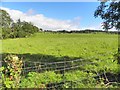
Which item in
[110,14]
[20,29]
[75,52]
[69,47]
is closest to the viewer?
[110,14]

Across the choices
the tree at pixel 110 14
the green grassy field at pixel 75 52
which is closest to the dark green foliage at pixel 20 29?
the green grassy field at pixel 75 52

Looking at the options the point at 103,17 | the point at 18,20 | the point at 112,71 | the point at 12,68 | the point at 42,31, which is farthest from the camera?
the point at 42,31

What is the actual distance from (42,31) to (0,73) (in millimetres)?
40054

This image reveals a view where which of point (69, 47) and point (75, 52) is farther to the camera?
point (69, 47)

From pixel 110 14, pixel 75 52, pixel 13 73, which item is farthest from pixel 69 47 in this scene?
pixel 13 73

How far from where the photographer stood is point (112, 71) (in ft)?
38.9

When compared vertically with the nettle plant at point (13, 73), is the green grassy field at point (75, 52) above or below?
below

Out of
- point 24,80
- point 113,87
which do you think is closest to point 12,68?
point 24,80

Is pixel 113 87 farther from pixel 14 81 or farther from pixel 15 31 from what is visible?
pixel 15 31

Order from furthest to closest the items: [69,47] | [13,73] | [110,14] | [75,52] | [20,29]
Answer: [20,29] < [69,47] < [75,52] < [110,14] < [13,73]

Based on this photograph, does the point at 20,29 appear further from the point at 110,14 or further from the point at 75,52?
the point at 110,14

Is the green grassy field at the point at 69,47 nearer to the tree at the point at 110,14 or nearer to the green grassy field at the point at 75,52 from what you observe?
the green grassy field at the point at 75,52

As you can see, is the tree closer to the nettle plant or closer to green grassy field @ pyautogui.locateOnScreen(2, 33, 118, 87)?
green grassy field @ pyautogui.locateOnScreen(2, 33, 118, 87)

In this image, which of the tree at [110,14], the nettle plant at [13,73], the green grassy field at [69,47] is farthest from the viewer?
the green grassy field at [69,47]
